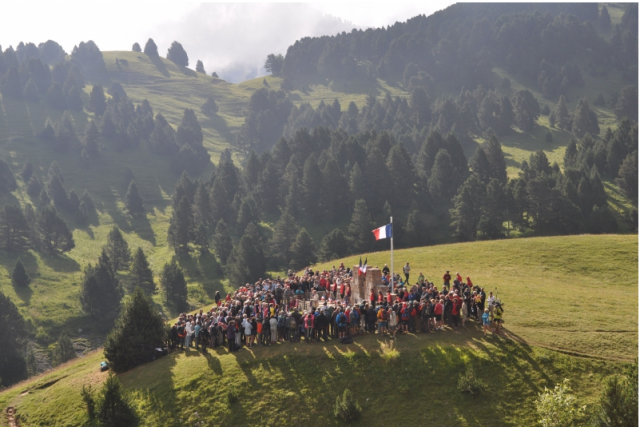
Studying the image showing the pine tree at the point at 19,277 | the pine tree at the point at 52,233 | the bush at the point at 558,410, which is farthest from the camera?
the pine tree at the point at 52,233

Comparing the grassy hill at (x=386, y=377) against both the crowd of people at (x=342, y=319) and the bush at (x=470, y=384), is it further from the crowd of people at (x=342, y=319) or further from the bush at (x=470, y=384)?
the crowd of people at (x=342, y=319)

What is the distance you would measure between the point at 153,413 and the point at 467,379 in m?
17.1

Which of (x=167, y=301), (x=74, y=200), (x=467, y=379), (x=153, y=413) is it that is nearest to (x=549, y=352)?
(x=467, y=379)

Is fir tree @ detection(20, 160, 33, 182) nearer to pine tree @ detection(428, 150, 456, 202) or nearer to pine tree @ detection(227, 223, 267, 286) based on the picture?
pine tree @ detection(227, 223, 267, 286)

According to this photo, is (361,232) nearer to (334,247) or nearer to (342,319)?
(334,247)

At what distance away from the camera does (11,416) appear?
96.3ft

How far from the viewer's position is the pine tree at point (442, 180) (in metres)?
103

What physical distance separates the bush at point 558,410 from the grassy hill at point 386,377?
1358 millimetres

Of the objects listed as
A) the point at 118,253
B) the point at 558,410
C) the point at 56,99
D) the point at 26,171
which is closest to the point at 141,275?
the point at 118,253

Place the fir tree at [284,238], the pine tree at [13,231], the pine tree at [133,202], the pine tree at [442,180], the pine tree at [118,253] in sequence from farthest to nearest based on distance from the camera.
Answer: the pine tree at [133,202], the pine tree at [442,180], the pine tree at [13,231], the pine tree at [118,253], the fir tree at [284,238]

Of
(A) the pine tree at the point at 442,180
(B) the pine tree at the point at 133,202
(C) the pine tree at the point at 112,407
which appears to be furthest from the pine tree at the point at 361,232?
(B) the pine tree at the point at 133,202

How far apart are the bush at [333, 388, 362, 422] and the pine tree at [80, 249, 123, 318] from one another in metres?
64.6

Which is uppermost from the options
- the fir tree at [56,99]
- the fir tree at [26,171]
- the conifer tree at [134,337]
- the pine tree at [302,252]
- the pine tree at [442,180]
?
the fir tree at [56,99]

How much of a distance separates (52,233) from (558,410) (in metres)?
104
